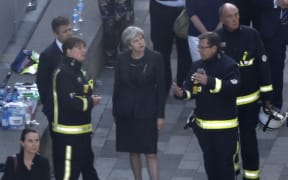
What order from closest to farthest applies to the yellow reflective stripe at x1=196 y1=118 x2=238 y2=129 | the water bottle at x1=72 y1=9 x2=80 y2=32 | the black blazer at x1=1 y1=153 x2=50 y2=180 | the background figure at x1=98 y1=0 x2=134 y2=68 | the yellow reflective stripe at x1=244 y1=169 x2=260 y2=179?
the black blazer at x1=1 y1=153 x2=50 y2=180 < the yellow reflective stripe at x1=196 y1=118 x2=238 y2=129 < the yellow reflective stripe at x1=244 y1=169 x2=260 y2=179 < the background figure at x1=98 y1=0 x2=134 y2=68 < the water bottle at x1=72 y1=9 x2=80 y2=32

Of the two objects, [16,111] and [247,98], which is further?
[16,111]

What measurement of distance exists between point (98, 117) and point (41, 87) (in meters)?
2.25

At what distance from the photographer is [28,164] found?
1136 cm

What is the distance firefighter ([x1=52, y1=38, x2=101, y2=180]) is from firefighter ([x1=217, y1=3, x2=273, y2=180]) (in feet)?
5.02

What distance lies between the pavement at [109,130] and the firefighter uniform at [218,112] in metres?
1.00

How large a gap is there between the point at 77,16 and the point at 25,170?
5066mm

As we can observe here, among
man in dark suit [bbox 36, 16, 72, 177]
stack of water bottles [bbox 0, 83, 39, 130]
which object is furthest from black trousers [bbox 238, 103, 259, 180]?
stack of water bottles [bbox 0, 83, 39, 130]

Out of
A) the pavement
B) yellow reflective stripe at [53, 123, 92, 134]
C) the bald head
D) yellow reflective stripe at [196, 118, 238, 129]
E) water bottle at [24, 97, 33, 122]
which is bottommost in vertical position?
the pavement

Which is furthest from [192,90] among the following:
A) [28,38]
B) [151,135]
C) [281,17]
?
[28,38]

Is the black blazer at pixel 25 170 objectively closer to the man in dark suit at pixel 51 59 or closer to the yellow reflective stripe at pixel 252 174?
the man in dark suit at pixel 51 59

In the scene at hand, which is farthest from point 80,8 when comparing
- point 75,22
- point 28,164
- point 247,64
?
point 28,164

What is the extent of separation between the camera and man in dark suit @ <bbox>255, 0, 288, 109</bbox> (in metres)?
14.0

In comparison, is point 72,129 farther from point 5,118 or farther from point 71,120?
point 5,118

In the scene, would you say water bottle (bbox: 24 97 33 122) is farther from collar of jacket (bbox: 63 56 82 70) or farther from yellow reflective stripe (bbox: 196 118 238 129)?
yellow reflective stripe (bbox: 196 118 238 129)
